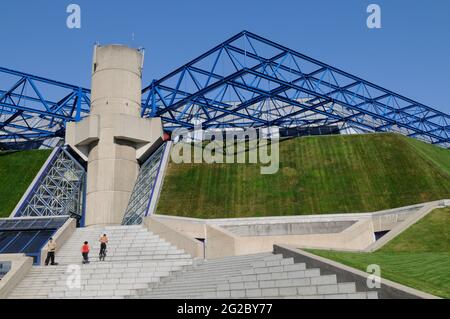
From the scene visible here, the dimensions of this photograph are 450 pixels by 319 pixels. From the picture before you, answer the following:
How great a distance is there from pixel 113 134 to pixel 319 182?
20521mm

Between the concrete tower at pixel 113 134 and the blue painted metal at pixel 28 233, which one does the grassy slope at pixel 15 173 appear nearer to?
the blue painted metal at pixel 28 233

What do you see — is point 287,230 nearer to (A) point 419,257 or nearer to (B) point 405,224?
(B) point 405,224

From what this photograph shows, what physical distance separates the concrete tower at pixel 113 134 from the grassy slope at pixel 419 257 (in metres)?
26.2

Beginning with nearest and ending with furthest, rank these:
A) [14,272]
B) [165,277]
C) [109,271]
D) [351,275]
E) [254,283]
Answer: [351,275] → [254,283] → [165,277] → [14,272] → [109,271]

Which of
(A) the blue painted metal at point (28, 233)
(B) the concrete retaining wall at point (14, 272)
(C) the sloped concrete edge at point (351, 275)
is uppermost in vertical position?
(A) the blue painted metal at point (28, 233)

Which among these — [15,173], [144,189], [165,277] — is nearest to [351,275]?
[165,277]

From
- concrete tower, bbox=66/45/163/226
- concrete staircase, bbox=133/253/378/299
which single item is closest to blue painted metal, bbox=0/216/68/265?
concrete tower, bbox=66/45/163/226

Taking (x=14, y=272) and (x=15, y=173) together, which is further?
(x=15, y=173)

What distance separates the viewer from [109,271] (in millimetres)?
24078

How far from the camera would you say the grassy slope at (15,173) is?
141ft

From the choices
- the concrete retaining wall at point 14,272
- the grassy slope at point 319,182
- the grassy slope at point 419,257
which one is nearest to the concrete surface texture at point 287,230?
the grassy slope at point 419,257
